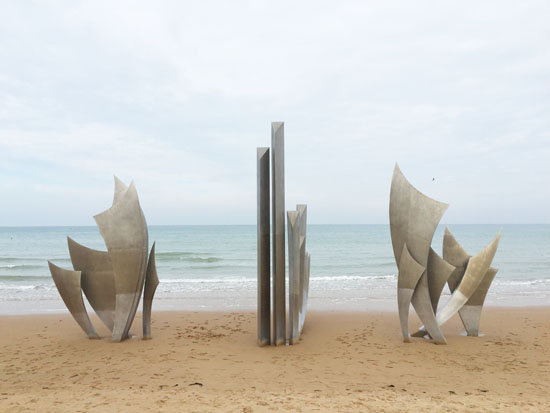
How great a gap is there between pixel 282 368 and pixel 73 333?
4109mm

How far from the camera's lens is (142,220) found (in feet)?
22.8

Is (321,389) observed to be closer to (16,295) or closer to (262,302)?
(262,302)

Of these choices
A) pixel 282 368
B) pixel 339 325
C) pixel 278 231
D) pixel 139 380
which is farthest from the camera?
pixel 339 325

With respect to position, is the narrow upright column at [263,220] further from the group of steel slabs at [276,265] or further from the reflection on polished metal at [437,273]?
Answer: the reflection on polished metal at [437,273]

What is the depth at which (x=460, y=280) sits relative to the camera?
7328 mm

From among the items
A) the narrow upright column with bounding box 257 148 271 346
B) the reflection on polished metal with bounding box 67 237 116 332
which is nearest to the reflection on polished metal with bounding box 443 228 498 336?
the narrow upright column with bounding box 257 148 271 346

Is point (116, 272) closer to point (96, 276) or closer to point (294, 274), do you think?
point (96, 276)

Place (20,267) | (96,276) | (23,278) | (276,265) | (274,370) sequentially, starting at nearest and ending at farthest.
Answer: (274,370) < (276,265) < (96,276) < (23,278) < (20,267)

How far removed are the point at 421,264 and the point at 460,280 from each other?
3.36 ft

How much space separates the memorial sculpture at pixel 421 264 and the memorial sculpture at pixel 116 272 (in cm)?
383

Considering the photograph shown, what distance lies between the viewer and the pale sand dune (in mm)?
4426

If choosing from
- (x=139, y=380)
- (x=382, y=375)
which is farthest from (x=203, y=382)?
(x=382, y=375)

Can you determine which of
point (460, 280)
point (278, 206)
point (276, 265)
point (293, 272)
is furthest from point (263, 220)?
point (460, 280)

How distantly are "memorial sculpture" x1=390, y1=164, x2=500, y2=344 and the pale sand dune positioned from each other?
522 mm
